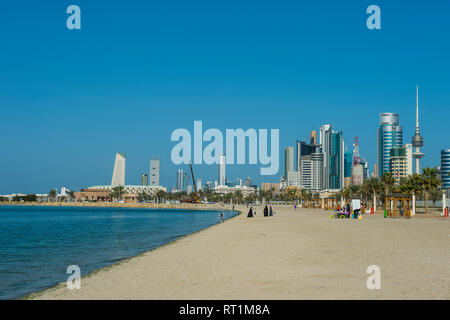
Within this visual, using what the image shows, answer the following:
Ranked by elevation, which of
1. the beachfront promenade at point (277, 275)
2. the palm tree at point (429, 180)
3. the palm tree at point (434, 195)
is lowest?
the palm tree at point (434, 195)

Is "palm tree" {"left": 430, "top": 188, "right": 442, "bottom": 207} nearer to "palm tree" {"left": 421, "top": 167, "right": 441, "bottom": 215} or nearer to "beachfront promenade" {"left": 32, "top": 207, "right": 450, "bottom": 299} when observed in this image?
"palm tree" {"left": 421, "top": 167, "right": 441, "bottom": 215}

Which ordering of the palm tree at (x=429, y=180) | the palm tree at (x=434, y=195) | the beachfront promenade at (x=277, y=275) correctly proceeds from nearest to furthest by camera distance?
the beachfront promenade at (x=277, y=275) < the palm tree at (x=429, y=180) < the palm tree at (x=434, y=195)

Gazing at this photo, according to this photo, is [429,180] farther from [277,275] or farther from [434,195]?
[434,195]

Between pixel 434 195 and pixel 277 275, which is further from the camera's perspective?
Result: pixel 434 195

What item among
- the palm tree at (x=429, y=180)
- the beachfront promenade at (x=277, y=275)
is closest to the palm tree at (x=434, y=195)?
the palm tree at (x=429, y=180)

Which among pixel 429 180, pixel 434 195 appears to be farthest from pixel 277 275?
pixel 434 195

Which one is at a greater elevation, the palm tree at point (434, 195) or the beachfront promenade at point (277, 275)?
the beachfront promenade at point (277, 275)

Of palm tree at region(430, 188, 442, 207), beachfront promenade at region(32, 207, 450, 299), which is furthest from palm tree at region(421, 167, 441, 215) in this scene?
palm tree at region(430, 188, 442, 207)

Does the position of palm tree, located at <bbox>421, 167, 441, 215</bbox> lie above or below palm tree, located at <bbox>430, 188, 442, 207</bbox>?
above

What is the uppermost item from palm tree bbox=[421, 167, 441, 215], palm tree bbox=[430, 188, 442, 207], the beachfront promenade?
palm tree bbox=[421, 167, 441, 215]

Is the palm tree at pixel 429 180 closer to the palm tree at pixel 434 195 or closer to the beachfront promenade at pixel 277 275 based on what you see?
the beachfront promenade at pixel 277 275

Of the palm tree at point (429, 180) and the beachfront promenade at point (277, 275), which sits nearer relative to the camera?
the beachfront promenade at point (277, 275)

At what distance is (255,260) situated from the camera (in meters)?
17.3
